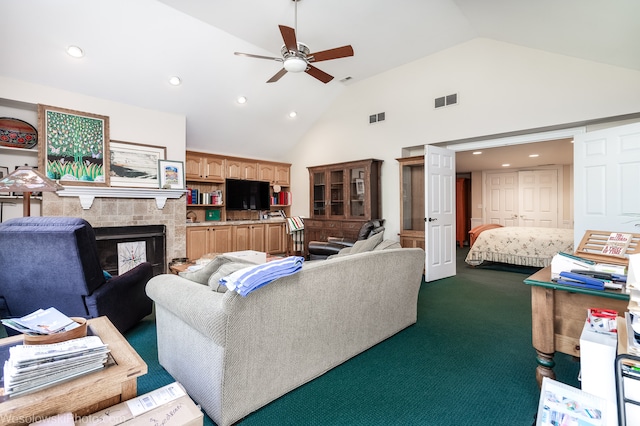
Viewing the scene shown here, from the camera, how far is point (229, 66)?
459cm

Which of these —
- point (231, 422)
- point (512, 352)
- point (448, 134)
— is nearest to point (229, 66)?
point (448, 134)

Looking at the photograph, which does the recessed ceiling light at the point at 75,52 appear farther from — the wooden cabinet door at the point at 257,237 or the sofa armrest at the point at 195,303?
the wooden cabinet door at the point at 257,237

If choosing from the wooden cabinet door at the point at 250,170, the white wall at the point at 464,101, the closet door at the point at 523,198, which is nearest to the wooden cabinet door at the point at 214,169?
the wooden cabinet door at the point at 250,170

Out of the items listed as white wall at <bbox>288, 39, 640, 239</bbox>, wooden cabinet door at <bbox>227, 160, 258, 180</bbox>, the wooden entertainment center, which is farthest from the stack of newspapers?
wooden cabinet door at <bbox>227, 160, 258, 180</bbox>

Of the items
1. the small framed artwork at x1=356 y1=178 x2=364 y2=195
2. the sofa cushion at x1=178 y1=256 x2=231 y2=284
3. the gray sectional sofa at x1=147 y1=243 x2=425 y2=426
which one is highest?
the small framed artwork at x1=356 y1=178 x2=364 y2=195

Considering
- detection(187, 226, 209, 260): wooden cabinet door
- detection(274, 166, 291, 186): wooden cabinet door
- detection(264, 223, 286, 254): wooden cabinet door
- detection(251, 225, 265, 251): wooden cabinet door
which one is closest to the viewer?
detection(187, 226, 209, 260): wooden cabinet door

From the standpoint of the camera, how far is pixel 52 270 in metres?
2.08

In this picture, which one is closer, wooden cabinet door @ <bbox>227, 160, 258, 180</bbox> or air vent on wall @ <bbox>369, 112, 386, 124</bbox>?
air vent on wall @ <bbox>369, 112, 386, 124</bbox>

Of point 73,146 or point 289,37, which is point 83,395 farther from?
point 73,146

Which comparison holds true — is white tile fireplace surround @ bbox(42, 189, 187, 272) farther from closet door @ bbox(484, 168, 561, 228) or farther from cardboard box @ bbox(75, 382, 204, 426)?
closet door @ bbox(484, 168, 561, 228)

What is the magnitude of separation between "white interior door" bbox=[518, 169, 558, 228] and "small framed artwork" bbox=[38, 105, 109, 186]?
30.9 feet

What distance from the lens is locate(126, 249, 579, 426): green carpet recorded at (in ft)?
5.32

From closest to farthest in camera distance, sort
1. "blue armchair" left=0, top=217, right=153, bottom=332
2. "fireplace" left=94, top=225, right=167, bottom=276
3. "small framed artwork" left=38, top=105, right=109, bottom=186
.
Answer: "blue armchair" left=0, top=217, right=153, bottom=332
"small framed artwork" left=38, top=105, right=109, bottom=186
"fireplace" left=94, top=225, right=167, bottom=276

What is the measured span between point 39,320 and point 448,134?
4.89 meters
